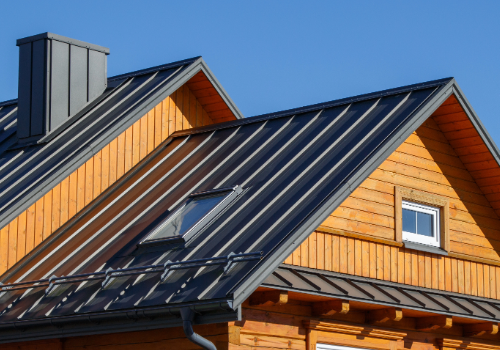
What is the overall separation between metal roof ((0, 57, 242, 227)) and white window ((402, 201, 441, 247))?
15.5ft

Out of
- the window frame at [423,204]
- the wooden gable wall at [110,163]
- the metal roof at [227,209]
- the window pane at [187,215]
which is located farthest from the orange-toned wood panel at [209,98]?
the window frame at [423,204]

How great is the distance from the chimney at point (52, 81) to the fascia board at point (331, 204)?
590 centimetres

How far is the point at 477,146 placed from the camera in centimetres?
1384

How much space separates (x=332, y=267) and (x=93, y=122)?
532cm

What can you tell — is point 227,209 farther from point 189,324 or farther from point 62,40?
point 62,40

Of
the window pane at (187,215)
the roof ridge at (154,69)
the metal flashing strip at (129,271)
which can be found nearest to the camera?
the metal flashing strip at (129,271)

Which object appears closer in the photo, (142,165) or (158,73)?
(142,165)

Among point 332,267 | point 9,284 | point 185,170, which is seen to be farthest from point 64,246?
point 332,267

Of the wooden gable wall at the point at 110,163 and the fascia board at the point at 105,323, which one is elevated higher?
the wooden gable wall at the point at 110,163

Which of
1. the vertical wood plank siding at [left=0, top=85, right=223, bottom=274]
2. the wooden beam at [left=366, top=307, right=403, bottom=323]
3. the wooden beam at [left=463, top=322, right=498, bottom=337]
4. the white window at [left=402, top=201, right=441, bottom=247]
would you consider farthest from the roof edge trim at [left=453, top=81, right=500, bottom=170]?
the vertical wood plank siding at [left=0, top=85, right=223, bottom=274]

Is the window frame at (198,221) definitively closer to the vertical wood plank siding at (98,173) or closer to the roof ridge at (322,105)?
the vertical wood plank siding at (98,173)

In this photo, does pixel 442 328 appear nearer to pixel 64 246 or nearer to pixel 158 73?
pixel 64 246

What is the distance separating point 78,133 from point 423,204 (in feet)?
18.7

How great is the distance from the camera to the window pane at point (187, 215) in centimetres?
1191
